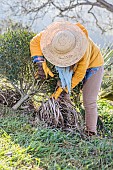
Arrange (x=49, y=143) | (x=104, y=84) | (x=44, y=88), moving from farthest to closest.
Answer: (x=104, y=84) < (x=44, y=88) < (x=49, y=143)

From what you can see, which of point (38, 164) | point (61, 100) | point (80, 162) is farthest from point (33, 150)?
point (61, 100)

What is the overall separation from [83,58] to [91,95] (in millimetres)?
545

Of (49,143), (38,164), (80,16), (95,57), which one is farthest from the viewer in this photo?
(80,16)

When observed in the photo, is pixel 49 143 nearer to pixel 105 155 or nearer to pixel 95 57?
pixel 105 155

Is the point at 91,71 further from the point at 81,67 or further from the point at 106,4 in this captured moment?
the point at 106,4

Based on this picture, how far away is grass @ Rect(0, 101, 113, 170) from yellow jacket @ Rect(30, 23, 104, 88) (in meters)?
0.62

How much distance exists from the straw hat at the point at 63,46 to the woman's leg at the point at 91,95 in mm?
421

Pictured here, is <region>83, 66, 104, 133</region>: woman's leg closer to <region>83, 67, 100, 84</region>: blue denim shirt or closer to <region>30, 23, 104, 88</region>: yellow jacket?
<region>83, 67, 100, 84</region>: blue denim shirt

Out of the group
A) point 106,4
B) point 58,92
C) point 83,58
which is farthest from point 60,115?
point 106,4

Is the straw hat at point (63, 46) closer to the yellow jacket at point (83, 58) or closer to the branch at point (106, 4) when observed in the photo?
the yellow jacket at point (83, 58)

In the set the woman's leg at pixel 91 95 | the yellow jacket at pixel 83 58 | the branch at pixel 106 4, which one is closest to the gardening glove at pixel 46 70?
the yellow jacket at pixel 83 58

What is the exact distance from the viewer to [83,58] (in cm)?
326

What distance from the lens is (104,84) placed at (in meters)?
5.61

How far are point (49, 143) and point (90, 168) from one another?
552 mm
